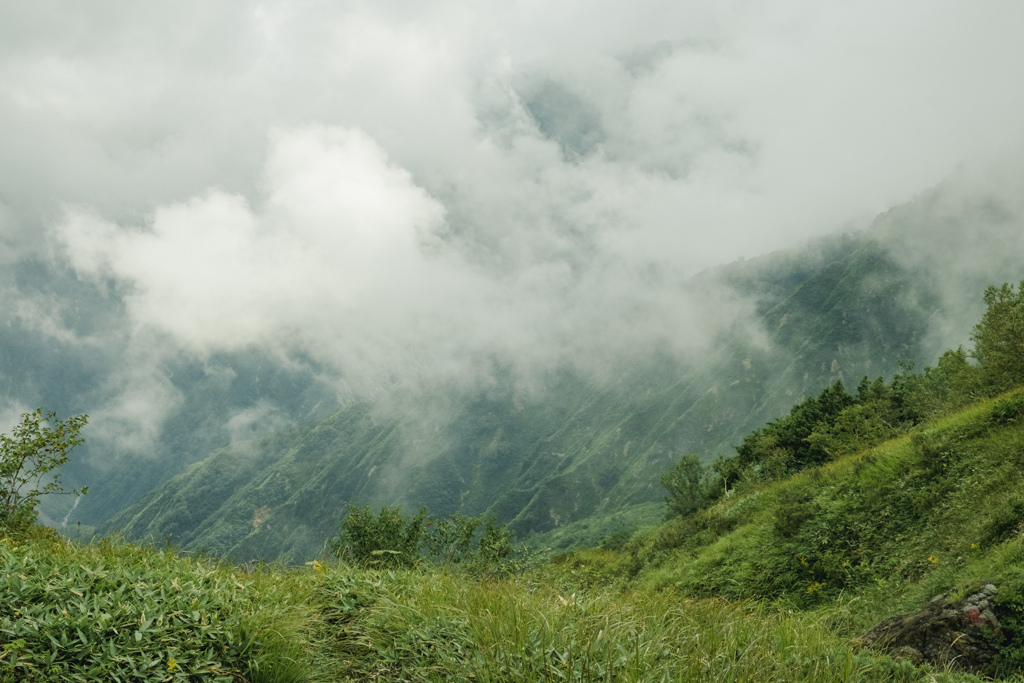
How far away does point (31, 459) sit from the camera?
35.4ft

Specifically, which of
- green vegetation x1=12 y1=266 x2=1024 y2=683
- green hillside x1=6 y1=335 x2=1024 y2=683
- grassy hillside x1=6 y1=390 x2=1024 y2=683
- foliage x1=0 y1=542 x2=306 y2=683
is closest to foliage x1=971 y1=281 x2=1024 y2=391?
green vegetation x1=12 y1=266 x2=1024 y2=683

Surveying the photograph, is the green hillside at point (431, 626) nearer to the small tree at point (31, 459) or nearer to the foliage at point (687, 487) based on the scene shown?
the small tree at point (31, 459)

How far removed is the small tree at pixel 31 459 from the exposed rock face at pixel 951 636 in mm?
13257

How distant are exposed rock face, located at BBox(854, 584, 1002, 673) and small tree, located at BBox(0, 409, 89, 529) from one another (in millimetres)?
13257

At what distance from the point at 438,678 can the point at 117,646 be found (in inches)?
95.3

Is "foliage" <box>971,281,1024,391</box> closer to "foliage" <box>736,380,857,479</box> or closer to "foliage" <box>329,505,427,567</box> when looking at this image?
"foliage" <box>736,380,857,479</box>

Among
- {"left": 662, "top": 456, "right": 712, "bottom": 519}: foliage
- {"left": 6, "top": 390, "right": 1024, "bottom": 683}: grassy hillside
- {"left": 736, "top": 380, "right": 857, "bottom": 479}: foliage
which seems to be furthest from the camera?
{"left": 662, "top": 456, "right": 712, "bottom": 519}: foliage

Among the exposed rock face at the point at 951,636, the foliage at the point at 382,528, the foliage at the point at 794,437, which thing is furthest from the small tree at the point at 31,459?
the foliage at the point at 794,437

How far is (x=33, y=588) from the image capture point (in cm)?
429

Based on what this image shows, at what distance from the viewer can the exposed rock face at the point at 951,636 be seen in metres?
6.47

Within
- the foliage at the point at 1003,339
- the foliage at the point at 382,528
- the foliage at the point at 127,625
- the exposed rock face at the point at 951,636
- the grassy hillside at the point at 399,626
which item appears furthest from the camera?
the foliage at the point at 382,528

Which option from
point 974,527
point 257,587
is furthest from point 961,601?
point 257,587

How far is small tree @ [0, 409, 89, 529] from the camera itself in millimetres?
9445

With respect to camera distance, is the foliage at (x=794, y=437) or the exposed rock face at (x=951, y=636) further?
the foliage at (x=794, y=437)
